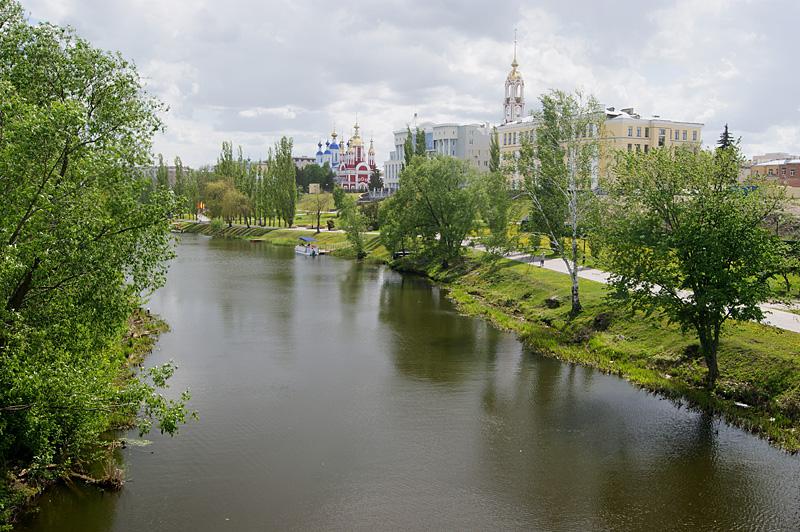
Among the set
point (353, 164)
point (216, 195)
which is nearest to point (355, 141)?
point (353, 164)

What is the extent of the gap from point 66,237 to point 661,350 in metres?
17.9

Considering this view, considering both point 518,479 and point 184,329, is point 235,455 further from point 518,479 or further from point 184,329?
point 184,329

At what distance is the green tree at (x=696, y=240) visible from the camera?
18047 millimetres

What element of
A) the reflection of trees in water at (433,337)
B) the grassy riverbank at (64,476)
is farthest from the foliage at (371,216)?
the grassy riverbank at (64,476)

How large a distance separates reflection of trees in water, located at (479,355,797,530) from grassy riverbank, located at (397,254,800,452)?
1236 millimetres

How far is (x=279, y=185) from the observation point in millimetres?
82000

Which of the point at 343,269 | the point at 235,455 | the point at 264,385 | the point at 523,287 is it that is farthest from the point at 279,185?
the point at 235,455

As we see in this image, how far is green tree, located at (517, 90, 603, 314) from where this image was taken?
26875mm

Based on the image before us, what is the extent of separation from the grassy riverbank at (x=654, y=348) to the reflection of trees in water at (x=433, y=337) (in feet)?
4.47

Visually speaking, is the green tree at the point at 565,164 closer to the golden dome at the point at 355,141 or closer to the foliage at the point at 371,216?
the foliage at the point at 371,216

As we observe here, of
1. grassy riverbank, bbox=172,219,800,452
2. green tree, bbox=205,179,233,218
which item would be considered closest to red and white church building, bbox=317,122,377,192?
green tree, bbox=205,179,233,218

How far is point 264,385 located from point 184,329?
29.7 feet

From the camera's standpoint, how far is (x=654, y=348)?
2223cm

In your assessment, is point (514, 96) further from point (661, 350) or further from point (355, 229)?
point (661, 350)
